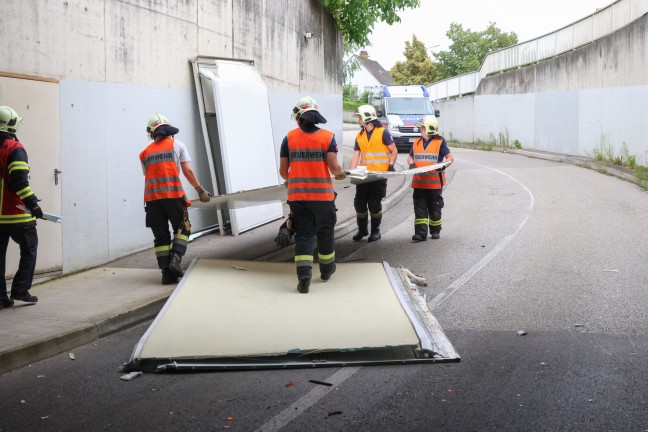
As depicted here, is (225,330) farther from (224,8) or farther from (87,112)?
(224,8)

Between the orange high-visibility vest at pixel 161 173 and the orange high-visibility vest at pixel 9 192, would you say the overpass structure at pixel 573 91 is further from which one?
the orange high-visibility vest at pixel 9 192

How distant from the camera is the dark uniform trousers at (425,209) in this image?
12844mm

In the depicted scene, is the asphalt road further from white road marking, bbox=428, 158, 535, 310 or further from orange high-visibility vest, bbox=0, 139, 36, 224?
orange high-visibility vest, bbox=0, 139, 36, 224

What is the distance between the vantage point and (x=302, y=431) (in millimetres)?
5008

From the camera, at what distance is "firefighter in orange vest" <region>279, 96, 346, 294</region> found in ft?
28.7

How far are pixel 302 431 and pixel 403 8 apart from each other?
1972cm

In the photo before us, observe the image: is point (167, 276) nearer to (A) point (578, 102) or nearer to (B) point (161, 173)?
(B) point (161, 173)

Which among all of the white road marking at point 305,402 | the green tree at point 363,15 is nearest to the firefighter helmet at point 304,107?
the white road marking at point 305,402

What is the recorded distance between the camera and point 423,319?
7.49 meters

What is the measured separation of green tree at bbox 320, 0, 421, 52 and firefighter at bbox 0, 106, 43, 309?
49.3 ft

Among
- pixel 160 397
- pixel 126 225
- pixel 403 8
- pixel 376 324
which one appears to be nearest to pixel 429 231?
pixel 126 225

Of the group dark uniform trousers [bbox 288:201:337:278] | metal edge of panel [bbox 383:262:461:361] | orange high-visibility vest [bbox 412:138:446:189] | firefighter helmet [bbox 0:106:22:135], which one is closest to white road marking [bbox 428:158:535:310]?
metal edge of panel [bbox 383:262:461:361]

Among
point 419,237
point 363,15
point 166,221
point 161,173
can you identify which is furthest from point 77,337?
point 363,15

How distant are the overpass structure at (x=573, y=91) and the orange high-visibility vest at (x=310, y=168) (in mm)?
17583
